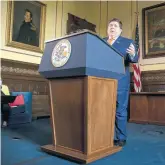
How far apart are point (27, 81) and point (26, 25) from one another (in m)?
1.34

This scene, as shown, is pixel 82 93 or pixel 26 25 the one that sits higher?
pixel 26 25

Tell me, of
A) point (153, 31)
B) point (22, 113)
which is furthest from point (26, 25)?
point (153, 31)

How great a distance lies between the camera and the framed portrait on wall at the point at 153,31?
5887mm

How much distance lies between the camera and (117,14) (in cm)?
689

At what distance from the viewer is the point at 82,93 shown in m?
1.76

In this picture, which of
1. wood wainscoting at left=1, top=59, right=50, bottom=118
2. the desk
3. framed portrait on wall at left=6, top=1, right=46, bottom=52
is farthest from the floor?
framed portrait on wall at left=6, top=1, right=46, bottom=52

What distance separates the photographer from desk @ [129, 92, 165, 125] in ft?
15.6

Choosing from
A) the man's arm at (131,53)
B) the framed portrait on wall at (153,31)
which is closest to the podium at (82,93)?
the man's arm at (131,53)

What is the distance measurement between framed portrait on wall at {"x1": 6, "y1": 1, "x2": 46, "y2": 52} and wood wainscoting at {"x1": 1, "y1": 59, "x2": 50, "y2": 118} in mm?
452

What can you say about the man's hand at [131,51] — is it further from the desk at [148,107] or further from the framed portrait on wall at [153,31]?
the framed portrait on wall at [153,31]

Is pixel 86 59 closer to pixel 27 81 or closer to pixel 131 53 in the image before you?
pixel 131 53

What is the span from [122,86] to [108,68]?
1.71 ft

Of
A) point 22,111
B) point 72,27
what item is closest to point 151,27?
point 72,27

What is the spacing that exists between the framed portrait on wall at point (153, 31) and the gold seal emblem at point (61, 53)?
4.47 m
